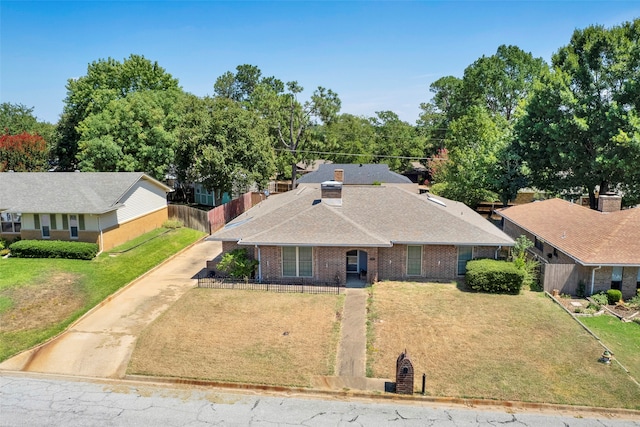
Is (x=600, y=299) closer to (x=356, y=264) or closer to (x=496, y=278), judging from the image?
(x=496, y=278)

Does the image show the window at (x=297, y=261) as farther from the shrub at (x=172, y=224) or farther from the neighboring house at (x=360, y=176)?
the neighboring house at (x=360, y=176)

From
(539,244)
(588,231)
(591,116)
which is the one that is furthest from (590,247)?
(591,116)

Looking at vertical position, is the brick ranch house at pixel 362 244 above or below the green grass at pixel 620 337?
above

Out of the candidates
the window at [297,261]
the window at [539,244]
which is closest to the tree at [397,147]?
the window at [539,244]

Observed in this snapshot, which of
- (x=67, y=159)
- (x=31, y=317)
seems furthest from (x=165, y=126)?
(x=31, y=317)

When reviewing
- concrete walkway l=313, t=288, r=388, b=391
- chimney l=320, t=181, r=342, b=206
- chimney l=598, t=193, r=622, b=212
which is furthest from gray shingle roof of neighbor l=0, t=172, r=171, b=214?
chimney l=598, t=193, r=622, b=212

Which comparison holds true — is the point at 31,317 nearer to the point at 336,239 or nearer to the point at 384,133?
Answer: the point at 336,239
